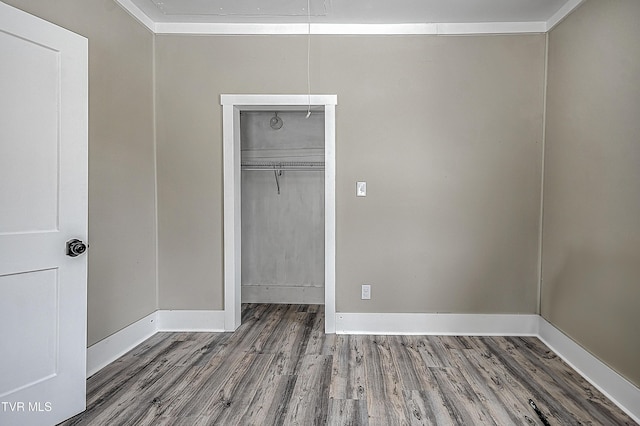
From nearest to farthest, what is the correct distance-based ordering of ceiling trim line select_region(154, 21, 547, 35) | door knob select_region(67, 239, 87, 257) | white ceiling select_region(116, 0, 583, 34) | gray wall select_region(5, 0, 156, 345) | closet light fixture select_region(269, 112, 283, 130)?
door knob select_region(67, 239, 87, 257) < gray wall select_region(5, 0, 156, 345) < white ceiling select_region(116, 0, 583, 34) < ceiling trim line select_region(154, 21, 547, 35) < closet light fixture select_region(269, 112, 283, 130)

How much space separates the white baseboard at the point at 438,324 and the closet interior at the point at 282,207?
3.35 feet

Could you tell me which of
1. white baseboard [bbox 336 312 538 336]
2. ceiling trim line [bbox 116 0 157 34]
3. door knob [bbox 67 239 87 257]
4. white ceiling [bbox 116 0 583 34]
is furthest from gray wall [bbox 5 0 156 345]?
white baseboard [bbox 336 312 538 336]

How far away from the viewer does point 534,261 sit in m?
3.39

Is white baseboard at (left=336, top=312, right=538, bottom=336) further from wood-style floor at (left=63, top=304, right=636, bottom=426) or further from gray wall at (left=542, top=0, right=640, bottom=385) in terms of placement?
gray wall at (left=542, top=0, right=640, bottom=385)

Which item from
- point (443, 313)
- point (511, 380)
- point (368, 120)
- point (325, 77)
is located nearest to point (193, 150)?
point (325, 77)

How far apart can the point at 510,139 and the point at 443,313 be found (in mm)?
1555

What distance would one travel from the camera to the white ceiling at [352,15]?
3.03 meters

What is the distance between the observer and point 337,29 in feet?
11.1

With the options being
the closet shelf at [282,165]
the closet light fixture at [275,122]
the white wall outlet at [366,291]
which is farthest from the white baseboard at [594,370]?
the closet light fixture at [275,122]

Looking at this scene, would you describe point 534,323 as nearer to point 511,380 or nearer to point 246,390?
point 511,380

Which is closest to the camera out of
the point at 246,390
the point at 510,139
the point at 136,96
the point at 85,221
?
the point at 85,221

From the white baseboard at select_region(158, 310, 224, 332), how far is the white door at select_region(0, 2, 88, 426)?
1318mm

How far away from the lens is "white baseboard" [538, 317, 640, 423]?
221cm

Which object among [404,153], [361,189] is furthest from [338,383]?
[404,153]
